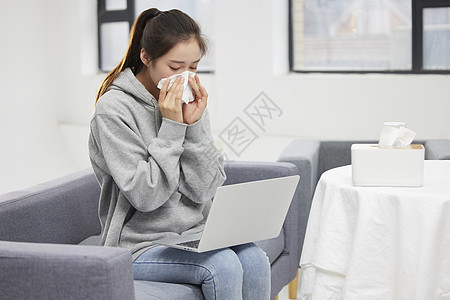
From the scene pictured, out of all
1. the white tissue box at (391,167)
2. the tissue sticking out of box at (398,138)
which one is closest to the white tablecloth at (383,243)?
the white tissue box at (391,167)

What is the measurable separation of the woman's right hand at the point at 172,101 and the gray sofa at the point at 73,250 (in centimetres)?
46

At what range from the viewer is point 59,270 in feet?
4.93

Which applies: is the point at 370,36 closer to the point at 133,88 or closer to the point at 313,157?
the point at 313,157

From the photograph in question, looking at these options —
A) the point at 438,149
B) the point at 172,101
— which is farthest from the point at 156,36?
the point at 438,149

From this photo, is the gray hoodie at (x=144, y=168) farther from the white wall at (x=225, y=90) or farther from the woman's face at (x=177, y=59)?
the white wall at (x=225, y=90)

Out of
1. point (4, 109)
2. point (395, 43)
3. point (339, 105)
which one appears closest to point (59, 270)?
point (339, 105)

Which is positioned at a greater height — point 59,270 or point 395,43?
point 395,43

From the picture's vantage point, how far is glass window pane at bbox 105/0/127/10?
5.25 meters

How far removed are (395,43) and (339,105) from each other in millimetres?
544

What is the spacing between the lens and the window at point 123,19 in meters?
4.94

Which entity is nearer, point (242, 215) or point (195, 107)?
point (242, 215)

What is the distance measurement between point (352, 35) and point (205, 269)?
2.99 metres

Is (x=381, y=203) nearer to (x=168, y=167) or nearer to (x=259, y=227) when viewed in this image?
(x=259, y=227)

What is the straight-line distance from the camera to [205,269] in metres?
1.75
